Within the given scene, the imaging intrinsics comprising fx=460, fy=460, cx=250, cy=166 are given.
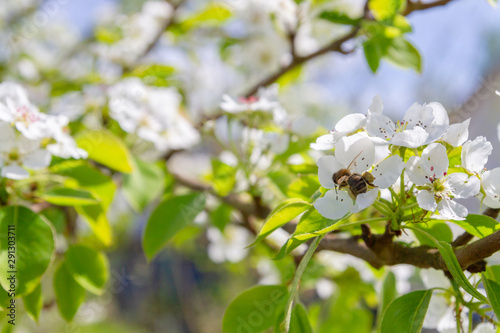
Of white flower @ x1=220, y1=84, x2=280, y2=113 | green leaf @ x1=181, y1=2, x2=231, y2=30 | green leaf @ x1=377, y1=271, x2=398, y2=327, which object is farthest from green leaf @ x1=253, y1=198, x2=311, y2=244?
green leaf @ x1=181, y1=2, x2=231, y2=30

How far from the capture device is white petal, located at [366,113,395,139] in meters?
0.55

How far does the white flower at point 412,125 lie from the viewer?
530mm

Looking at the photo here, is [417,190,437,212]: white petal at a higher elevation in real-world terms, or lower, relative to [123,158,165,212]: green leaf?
higher

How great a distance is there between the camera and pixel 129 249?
4.08 meters

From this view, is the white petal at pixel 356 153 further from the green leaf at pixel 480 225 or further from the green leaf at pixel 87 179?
the green leaf at pixel 87 179

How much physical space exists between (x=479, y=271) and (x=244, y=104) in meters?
0.54

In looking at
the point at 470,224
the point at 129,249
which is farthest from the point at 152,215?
the point at 129,249

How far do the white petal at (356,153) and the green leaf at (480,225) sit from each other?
6.0 inches

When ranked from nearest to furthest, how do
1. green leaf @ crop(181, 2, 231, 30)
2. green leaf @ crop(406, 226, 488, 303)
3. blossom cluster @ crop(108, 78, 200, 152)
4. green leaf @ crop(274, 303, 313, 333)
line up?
green leaf @ crop(406, 226, 488, 303), green leaf @ crop(274, 303, 313, 333), blossom cluster @ crop(108, 78, 200, 152), green leaf @ crop(181, 2, 231, 30)

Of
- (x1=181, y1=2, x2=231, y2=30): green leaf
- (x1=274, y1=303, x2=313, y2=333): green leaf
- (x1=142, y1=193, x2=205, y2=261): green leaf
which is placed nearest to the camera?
(x1=274, y1=303, x2=313, y2=333): green leaf

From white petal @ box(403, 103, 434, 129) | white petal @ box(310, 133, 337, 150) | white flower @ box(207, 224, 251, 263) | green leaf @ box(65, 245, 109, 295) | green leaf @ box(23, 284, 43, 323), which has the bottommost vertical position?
white flower @ box(207, 224, 251, 263)

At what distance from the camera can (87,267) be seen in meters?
0.91

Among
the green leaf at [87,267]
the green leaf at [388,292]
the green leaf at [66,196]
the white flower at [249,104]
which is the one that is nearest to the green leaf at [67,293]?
the green leaf at [87,267]

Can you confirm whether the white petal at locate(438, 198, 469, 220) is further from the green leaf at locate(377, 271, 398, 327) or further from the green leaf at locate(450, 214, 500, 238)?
the green leaf at locate(377, 271, 398, 327)
